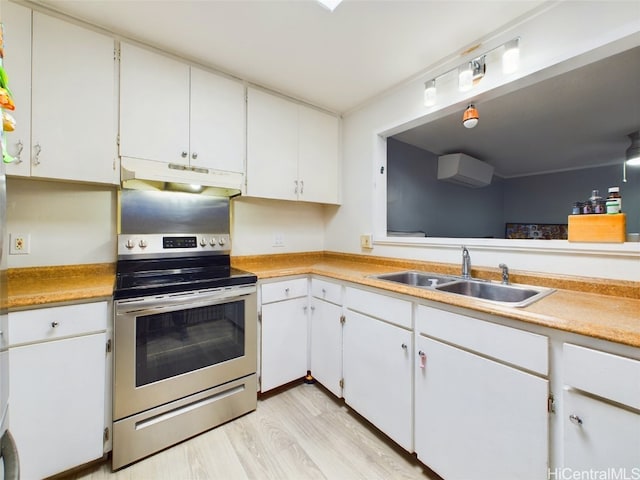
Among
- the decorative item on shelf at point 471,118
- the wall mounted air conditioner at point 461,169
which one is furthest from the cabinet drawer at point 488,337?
the wall mounted air conditioner at point 461,169

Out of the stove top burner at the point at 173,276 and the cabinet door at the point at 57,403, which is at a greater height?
the stove top burner at the point at 173,276

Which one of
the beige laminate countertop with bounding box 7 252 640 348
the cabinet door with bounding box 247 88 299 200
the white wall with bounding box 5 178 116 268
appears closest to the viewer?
the beige laminate countertop with bounding box 7 252 640 348

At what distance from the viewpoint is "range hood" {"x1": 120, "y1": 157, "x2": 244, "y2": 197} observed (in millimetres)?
1475

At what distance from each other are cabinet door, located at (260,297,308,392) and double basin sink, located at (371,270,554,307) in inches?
27.1

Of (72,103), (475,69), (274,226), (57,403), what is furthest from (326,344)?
(72,103)

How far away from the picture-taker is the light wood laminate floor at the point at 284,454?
1.26 m

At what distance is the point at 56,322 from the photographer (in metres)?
1.15

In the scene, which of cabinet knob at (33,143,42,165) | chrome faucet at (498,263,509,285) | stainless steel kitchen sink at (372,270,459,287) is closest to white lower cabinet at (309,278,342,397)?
stainless steel kitchen sink at (372,270,459,287)

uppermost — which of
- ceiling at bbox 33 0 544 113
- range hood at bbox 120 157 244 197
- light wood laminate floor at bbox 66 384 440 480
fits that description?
ceiling at bbox 33 0 544 113

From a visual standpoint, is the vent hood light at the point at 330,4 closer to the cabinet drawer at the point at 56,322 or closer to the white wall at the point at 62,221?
the white wall at the point at 62,221

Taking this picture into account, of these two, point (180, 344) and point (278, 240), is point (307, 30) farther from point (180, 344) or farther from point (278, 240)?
point (180, 344)

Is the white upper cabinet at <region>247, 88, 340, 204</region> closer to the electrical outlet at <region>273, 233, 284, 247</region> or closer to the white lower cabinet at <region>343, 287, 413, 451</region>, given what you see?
the electrical outlet at <region>273, 233, 284, 247</region>

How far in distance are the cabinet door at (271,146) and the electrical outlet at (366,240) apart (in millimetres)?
692

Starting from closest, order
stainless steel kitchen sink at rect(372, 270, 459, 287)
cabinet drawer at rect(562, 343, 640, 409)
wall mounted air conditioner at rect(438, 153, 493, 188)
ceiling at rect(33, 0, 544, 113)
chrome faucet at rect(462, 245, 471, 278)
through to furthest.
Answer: cabinet drawer at rect(562, 343, 640, 409)
ceiling at rect(33, 0, 544, 113)
chrome faucet at rect(462, 245, 471, 278)
stainless steel kitchen sink at rect(372, 270, 459, 287)
wall mounted air conditioner at rect(438, 153, 493, 188)
